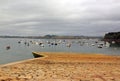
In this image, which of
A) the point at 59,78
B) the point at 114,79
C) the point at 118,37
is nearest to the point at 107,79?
the point at 114,79

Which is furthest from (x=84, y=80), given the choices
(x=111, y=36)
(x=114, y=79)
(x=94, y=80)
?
(x=111, y=36)

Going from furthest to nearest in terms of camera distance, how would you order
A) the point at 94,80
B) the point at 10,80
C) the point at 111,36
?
the point at 111,36 < the point at 94,80 < the point at 10,80

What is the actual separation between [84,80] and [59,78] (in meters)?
1.16

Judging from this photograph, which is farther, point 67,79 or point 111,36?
point 111,36

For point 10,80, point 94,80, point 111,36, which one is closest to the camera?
point 10,80

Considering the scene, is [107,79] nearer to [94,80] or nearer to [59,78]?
[94,80]

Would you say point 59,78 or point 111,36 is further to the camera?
point 111,36

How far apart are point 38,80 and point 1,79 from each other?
5.12 feet

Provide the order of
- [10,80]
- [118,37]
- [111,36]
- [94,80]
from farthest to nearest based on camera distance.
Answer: [111,36] < [118,37] < [94,80] < [10,80]

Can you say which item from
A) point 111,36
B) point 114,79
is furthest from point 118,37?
point 114,79

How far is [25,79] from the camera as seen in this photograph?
12.0 meters

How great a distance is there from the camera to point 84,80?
12.2m

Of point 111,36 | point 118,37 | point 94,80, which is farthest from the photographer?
point 111,36

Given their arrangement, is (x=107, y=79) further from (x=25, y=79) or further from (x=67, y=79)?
(x=25, y=79)
